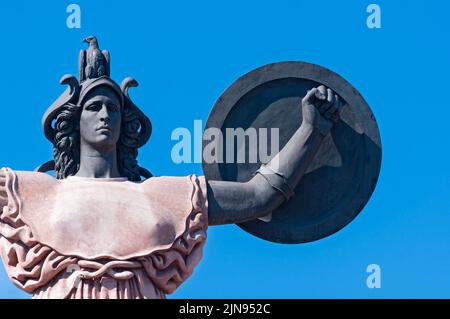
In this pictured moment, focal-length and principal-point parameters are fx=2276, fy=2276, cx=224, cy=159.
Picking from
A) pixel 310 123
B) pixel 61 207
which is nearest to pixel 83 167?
pixel 61 207

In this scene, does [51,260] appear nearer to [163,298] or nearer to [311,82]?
[163,298]

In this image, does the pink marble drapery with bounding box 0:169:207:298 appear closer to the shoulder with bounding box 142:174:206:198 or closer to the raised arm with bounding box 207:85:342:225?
the shoulder with bounding box 142:174:206:198

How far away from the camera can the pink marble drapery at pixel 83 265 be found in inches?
1246

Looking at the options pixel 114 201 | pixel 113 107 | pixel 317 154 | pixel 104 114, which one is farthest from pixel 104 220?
pixel 317 154

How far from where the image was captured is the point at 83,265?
31609mm

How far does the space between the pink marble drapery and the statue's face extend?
4.19 feet

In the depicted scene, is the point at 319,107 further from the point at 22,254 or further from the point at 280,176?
the point at 22,254

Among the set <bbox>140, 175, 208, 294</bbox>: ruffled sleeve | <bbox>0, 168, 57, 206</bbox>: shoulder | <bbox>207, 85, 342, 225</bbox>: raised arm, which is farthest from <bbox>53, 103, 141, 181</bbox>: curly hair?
<bbox>207, 85, 342, 225</bbox>: raised arm

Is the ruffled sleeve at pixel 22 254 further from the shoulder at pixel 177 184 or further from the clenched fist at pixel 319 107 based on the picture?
the clenched fist at pixel 319 107

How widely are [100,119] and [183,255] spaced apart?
232cm

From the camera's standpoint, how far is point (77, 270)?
3169cm
